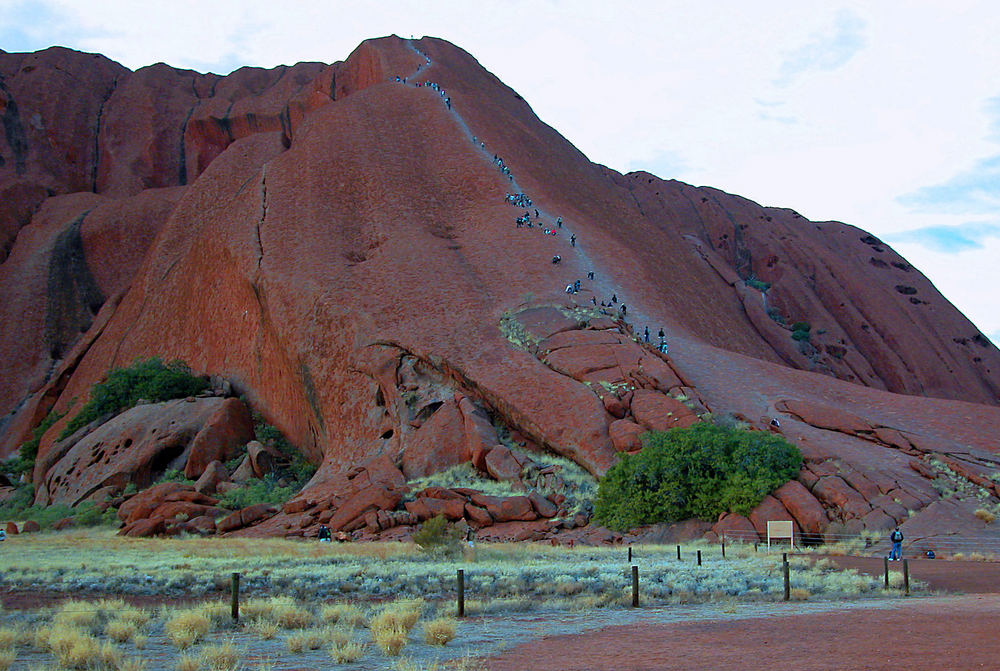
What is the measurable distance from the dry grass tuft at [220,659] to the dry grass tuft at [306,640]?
0.94m

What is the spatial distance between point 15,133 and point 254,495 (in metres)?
56.5

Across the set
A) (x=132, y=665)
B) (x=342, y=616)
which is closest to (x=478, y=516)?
(x=342, y=616)

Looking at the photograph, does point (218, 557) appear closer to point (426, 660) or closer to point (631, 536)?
point (631, 536)

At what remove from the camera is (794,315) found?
66375 mm

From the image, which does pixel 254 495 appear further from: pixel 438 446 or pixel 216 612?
pixel 216 612

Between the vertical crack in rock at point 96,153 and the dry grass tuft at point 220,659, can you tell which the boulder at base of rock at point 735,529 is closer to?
the dry grass tuft at point 220,659

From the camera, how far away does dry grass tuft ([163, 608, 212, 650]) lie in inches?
426

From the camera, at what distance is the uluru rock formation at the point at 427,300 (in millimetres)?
29344

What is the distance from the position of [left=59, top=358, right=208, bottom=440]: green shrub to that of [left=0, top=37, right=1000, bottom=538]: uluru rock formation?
7.38 feet

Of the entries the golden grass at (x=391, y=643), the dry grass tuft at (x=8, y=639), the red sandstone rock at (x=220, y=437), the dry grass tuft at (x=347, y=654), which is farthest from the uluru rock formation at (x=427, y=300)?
the dry grass tuft at (x=347, y=654)

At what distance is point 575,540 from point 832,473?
25.9 feet

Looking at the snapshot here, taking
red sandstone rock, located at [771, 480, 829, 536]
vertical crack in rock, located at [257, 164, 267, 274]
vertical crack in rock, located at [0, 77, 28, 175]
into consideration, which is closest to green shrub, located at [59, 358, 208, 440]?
vertical crack in rock, located at [257, 164, 267, 274]

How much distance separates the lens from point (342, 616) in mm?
12742

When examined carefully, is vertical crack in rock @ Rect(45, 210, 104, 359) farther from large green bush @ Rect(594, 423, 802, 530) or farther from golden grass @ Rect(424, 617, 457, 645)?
golden grass @ Rect(424, 617, 457, 645)
